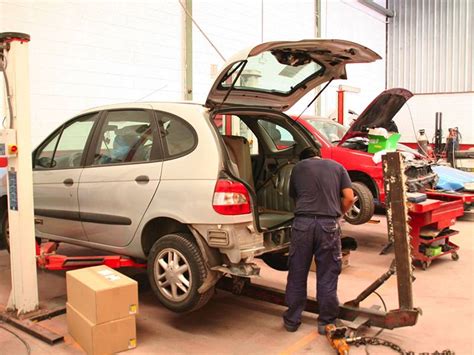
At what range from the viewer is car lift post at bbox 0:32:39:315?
3.81 meters

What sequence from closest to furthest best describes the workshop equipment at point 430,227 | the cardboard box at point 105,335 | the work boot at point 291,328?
the cardboard box at point 105,335
the work boot at point 291,328
the workshop equipment at point 430,227

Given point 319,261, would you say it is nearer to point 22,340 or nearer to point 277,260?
point 277,260

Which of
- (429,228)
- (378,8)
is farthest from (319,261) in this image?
(378,8)

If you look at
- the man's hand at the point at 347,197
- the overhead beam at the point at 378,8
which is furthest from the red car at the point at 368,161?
the overhead beam at the point at 378,8

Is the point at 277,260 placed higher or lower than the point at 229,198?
lower

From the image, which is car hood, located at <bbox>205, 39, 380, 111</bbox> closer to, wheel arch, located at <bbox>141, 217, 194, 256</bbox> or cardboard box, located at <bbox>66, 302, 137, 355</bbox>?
wheel arch, located at <bbox>141, 217, 194, 256</bbox>

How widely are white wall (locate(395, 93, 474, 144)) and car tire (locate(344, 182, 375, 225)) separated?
1251cm

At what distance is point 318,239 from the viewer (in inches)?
144

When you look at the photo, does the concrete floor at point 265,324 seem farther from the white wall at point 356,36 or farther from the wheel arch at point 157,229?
the white wall at point 356,36

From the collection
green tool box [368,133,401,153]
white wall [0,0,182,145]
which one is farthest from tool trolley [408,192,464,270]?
white wall [0,0,182,145]

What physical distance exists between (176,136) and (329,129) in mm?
4474

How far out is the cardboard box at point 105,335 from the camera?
129 inches

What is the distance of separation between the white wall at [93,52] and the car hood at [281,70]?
147 inches

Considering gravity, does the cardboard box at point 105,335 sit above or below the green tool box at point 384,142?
below
